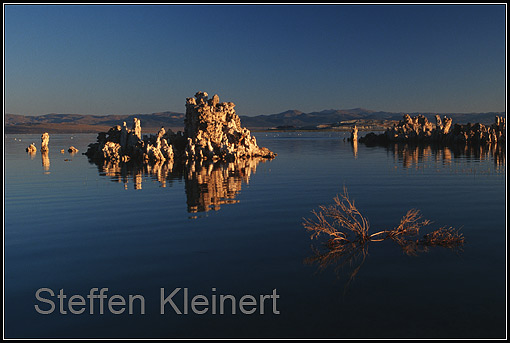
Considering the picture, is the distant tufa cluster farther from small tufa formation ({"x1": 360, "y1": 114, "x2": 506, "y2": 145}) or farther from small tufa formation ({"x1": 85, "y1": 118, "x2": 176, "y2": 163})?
small tufa formation ({"x1": 360, "y1": 114, "x2": 506, "y2": 145})

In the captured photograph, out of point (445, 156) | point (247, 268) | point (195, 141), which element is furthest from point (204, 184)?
point (445, 156)

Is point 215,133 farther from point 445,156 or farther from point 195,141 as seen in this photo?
point 445,156

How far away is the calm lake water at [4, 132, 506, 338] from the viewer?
23.4 ft

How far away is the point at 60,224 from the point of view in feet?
51.2

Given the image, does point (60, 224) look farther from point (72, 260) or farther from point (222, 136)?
point (222, 136)

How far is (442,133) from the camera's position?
91.8 metres

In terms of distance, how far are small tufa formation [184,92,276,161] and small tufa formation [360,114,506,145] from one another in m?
51.8

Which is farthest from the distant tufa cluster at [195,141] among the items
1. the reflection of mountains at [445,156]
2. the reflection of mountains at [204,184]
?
the reflection of mountains at [445,156]

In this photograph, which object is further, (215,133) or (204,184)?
(215,133)

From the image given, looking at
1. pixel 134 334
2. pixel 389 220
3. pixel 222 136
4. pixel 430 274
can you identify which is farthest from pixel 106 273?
pixel 222 136

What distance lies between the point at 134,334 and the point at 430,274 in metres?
7.01

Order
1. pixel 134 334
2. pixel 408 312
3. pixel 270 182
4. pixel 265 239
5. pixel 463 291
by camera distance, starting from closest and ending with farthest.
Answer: pixel 134 334
pixel 408 312
pixel 463 291
pixel 265 239
pixel 270 182

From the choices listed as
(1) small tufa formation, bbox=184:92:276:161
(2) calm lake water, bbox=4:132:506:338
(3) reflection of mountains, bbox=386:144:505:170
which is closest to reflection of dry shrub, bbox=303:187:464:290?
(2) calm lake water, bbox=4:132:506:338

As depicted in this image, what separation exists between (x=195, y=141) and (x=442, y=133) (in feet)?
214
